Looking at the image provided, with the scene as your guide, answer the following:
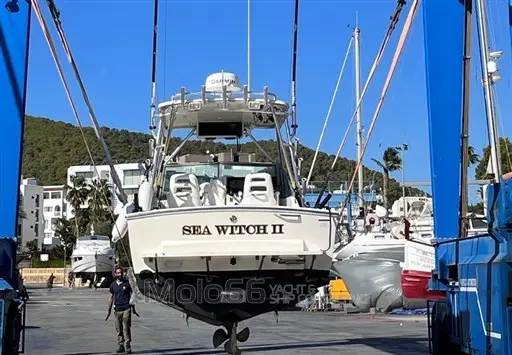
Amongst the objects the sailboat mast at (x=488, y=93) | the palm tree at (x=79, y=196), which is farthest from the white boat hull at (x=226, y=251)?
the palm tree at (x=79, y=196)

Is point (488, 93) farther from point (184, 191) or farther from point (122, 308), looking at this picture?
point (122, 308)

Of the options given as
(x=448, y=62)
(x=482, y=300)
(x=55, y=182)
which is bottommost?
(x=482, y=300)

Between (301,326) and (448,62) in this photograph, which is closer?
(448,62)

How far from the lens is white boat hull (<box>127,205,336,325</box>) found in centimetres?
930

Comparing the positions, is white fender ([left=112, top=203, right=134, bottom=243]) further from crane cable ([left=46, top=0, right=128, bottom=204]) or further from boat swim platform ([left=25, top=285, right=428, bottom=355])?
boat swim platform ([left=25, top=285, right=428, bottom=355])

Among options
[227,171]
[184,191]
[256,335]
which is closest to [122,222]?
[184,191]

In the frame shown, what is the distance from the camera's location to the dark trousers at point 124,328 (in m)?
15.1

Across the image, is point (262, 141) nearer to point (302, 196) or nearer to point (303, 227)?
point (302, 196)

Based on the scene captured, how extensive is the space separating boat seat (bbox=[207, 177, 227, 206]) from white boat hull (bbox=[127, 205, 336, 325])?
1713 millimetres

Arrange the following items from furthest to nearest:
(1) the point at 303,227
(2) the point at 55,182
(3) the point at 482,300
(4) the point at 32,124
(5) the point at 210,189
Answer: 1. (4) the point at 32,124
2. (2) the point at 55,182
3. (5) the point at 210,189
4. (1) the point at 303,227
5. (3) the point at 482,300

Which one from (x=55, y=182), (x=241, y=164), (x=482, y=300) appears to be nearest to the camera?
(x=482, y=300)

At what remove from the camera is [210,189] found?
1112 cm

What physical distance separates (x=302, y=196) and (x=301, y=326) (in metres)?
11.8

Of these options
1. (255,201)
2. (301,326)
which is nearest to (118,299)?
(255,201)
